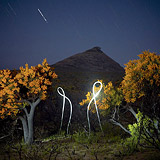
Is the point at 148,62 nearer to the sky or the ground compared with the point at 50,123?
nearer to the sky

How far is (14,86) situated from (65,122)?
1272 centimetres

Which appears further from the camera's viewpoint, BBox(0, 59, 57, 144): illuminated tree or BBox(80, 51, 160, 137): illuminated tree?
BBox(0, 59, 57, 144): illuminated tree

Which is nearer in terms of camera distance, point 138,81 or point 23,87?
point 138,81

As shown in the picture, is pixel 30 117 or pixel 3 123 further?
pixel 3 123

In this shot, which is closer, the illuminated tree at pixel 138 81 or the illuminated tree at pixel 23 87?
the illuminated tree at pixel 138 81

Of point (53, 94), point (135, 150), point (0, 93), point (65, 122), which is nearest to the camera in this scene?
point (135, 150)

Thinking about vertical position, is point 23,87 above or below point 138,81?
above

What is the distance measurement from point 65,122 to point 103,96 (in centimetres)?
1145

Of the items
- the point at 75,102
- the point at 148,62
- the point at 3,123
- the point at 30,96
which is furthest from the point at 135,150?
the point at 75,102

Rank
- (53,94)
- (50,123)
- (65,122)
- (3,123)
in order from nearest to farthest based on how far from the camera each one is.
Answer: (3,123)
(50,123)
(65,122)
(53,94)

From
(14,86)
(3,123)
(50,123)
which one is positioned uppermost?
(14,86)

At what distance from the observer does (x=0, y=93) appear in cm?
1472

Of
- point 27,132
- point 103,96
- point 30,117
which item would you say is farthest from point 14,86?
point 103,96

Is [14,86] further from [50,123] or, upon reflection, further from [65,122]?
[65,122]
